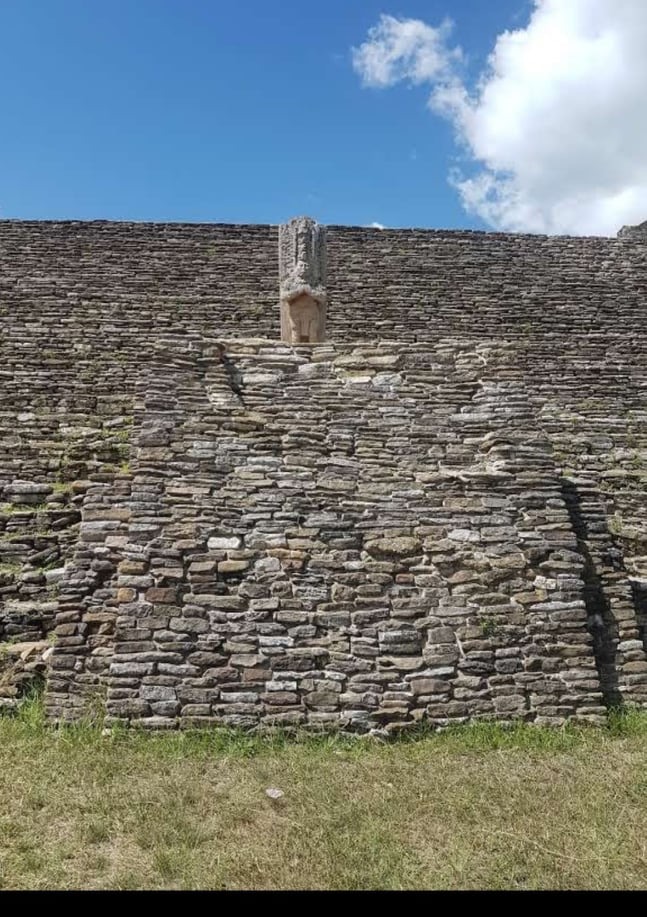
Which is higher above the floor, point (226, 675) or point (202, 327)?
point (202, 327)

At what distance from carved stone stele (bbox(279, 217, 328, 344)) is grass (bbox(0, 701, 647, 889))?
19.6 feet

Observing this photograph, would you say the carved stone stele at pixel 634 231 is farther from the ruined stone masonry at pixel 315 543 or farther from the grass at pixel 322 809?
the grass at pixel 322 809

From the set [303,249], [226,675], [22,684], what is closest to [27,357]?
[303,249]

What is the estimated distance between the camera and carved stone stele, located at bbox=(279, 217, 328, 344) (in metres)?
A: 9.65

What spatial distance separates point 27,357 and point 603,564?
9.77 metres

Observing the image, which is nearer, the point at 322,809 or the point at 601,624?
the point at 322,809

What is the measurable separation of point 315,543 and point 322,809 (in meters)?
2.51

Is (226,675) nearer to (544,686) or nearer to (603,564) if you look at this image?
(544,686)

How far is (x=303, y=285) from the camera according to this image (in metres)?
9.62

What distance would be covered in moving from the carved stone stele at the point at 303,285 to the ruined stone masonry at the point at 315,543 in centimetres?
4

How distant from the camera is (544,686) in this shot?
582cm

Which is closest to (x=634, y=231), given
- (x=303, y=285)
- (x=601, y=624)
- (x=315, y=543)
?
(x=303, y=285)

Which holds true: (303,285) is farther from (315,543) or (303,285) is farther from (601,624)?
(601,624)

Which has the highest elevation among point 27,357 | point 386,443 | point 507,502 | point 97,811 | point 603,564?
point 27,357
